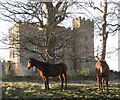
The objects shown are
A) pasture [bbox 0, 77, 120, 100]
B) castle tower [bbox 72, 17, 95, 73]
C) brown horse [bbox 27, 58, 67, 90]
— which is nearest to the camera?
pasture [bbox 0, 77, 120, 100]

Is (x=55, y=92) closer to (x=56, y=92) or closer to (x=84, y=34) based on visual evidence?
(x=56, y=92)

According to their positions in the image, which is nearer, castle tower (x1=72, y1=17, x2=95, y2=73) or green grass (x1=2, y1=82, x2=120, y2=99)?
green grass (x1=2, y1=82, x2=120, y2=99)

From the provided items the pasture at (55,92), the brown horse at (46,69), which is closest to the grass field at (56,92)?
the pasture at (55,92)

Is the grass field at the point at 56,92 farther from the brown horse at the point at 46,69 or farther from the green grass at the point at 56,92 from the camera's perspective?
the brown horse at the point at 46,69

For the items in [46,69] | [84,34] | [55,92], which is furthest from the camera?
[84,34]

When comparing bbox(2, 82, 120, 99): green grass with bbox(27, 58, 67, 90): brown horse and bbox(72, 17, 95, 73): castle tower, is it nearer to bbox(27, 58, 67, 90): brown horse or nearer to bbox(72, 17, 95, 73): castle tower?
bbox(27, 58, 67, 90): brown horse

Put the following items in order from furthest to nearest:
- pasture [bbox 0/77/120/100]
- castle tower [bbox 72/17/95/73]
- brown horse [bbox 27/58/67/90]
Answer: castle tower [bbox 72/17/95/73]
brown horse [bbox 27/58/67/90]
pasture [bbox 0/77/120/100]

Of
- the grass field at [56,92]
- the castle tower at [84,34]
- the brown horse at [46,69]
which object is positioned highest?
the castle tower at [84,34]

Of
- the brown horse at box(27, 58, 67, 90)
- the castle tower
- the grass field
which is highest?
the castle tower

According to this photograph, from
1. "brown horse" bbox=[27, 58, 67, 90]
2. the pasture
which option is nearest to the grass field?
the pasture

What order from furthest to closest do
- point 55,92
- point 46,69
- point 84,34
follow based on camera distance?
1. point 84,34
2. point 46,69
3. point 55,92

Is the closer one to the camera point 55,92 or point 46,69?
point 55,92

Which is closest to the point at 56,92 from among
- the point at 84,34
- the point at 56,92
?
the point at 56,92

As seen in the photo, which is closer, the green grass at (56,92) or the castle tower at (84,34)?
the green grass at (56,92)
